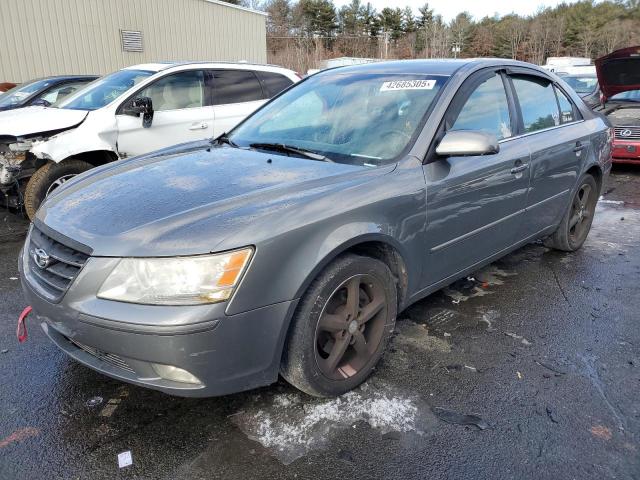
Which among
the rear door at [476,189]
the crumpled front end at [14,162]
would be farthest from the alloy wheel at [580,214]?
the crumpled front end at [14,162]

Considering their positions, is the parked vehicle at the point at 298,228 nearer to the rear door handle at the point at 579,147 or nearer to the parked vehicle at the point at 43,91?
the rear door handle at the point at 579,147

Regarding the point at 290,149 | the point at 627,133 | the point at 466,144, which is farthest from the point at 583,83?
the point at 290,149

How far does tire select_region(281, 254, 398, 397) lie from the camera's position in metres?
2.27

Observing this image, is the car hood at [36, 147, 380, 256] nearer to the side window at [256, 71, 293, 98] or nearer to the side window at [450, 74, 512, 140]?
the side window at [450, 74, 512, 140]

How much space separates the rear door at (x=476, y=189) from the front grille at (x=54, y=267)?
1.79m

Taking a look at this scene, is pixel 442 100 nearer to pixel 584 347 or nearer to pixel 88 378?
pixel 584 347

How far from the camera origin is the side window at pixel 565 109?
4.25 metres

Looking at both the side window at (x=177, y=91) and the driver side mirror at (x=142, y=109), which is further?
the side window at (x=177, y=91)

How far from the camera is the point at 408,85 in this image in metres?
3.18

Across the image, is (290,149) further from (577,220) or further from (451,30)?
(451,30)

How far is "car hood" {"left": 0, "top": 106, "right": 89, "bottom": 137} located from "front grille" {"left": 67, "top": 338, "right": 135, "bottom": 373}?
13.3 feet

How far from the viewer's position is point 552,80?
4238 mm

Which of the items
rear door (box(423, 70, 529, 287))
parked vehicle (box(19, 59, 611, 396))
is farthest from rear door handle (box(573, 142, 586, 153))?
rear door (box(423, 70, 529, 287))

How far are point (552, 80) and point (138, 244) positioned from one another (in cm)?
373
